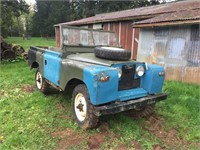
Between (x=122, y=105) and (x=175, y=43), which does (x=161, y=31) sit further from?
(x=122, y=105)

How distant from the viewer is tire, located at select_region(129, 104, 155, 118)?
12.2 feet

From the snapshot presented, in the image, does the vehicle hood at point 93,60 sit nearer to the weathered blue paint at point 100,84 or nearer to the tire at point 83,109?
the weathered blue paint at point 100,84

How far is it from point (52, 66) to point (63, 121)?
121cm

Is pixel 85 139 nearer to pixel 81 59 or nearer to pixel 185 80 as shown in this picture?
pixel 81 59

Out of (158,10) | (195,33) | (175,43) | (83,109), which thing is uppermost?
(158,10)

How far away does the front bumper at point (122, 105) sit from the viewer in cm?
275

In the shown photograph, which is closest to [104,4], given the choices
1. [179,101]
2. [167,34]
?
[167,34]

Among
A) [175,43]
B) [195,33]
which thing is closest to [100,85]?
[195,33]

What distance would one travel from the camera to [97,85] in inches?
105

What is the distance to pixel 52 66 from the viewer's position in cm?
400

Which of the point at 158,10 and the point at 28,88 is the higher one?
the point at 158,10

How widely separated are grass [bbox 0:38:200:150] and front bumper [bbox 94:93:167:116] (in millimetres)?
536

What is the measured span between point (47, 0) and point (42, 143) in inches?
1891

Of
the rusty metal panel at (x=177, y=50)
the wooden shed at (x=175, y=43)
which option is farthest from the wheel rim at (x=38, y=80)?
the rusty metal panel at (x=177, y=50)
